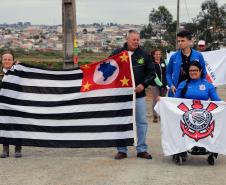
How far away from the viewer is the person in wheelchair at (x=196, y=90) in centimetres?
795

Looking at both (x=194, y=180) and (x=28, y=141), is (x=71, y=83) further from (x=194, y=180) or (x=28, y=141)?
(x=194, y=180)

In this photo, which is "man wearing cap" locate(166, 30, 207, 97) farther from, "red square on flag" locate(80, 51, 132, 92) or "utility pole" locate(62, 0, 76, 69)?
"utility pole" locate(62, 0, 76, 69)

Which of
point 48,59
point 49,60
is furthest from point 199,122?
point 48,59

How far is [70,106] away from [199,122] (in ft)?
6.92

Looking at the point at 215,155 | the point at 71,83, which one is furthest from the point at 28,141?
the point at 215,155

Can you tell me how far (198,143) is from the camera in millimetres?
7945

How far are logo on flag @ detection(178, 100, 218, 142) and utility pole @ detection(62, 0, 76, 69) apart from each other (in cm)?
587

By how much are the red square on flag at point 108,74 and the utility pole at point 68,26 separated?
184 inches

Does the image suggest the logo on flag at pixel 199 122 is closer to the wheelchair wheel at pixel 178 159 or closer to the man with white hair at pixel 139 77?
the wheelchair wheel at pixel 178 159

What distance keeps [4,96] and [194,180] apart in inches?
136

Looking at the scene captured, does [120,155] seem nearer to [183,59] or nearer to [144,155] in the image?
[144,155]

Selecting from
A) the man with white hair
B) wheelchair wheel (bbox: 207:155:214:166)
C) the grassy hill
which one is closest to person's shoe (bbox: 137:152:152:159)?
the man with white hair

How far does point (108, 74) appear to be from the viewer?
852cm

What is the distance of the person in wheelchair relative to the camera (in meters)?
7.95
